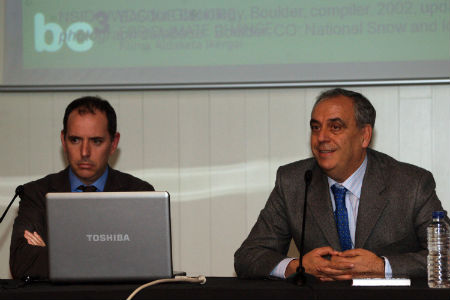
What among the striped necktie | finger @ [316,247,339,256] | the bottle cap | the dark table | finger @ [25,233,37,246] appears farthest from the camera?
the striped necktie

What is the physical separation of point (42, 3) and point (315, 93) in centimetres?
161

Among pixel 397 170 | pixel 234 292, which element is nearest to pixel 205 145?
pixel 397 170

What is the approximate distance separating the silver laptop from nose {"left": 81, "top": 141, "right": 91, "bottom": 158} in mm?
914

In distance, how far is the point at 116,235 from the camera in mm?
2252

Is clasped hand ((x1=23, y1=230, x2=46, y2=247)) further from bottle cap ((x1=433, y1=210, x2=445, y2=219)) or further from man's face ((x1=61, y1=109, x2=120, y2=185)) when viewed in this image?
bottle cap ((x1=433, y1=210, x2=445, y2=219))

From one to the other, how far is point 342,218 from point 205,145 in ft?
4.02

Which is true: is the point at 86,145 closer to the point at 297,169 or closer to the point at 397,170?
the point at 297,169

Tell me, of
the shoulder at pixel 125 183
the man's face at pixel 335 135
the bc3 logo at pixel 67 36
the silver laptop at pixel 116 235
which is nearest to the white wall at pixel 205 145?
the bc3 logo at pixel 67 36

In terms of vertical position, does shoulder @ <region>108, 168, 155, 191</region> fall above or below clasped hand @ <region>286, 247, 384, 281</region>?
above

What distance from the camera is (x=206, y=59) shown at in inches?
153

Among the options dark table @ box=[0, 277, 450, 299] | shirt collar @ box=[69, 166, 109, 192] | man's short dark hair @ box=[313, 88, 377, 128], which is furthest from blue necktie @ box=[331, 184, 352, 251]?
shirt collar @ box=[69, 166, 109, 192]

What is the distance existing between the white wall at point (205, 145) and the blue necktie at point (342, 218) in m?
0.91

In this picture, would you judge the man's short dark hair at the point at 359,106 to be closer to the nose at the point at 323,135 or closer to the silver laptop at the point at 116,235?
the nose at the point at 323,135

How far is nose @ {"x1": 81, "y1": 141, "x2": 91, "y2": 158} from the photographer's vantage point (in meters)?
3.18
